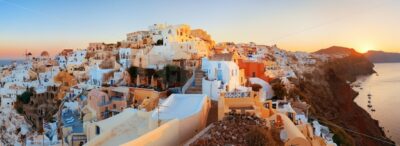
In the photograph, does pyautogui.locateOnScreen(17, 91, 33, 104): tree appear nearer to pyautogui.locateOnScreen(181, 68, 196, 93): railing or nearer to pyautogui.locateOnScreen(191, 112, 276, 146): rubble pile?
pyautogui.locateOnScreen(181, 68, 196, 93): railing

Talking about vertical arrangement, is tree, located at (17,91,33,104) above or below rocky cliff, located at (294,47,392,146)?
above

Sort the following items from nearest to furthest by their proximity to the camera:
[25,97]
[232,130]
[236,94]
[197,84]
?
[232,130], [236,94], [197,84], [25,97]

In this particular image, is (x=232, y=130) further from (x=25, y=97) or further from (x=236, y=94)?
(x=25, y=97)

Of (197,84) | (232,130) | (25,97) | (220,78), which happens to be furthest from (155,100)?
(25,97)

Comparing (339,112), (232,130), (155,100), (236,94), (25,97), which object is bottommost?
(339,112)

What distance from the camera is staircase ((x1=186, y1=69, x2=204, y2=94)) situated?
12639 millimetres

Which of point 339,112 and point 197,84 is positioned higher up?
point 197,84

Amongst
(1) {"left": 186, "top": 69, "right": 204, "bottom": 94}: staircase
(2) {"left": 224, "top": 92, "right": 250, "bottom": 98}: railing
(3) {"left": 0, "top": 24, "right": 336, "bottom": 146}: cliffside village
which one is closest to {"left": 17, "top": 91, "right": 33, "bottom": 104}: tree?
(3) {"left": 0, "top": 24, "right": 336, "bottom": 146}: cliffside village

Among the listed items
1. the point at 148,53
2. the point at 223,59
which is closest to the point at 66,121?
the point at 148,53

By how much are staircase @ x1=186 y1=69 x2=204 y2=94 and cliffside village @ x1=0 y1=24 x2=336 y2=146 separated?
0.04 metres

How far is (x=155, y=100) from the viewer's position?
1146 cm

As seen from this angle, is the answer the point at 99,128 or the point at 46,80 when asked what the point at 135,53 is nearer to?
the point at 46,80

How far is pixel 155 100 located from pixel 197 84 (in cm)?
259

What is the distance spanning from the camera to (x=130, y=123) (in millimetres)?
8398
